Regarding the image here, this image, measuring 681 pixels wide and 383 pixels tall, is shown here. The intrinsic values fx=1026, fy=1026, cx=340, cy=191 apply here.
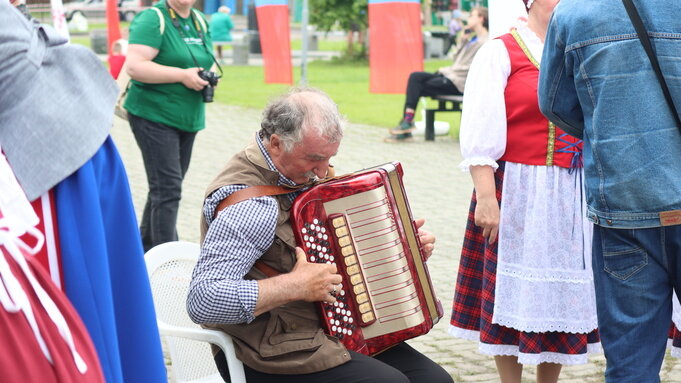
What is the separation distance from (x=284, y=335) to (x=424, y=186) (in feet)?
23.0

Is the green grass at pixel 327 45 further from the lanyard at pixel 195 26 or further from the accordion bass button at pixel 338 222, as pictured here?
the accordion bass button at pixel 338 222

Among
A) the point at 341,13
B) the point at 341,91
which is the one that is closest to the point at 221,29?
the point at 341,13

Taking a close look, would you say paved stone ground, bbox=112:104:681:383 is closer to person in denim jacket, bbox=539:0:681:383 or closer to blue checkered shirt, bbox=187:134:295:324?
person in denim jacket, bbox=539:0:681:383

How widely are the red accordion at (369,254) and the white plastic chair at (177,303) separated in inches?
24.2

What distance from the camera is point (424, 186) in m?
9.89

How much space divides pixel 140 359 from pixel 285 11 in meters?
15.6

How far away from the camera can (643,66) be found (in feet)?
8.91

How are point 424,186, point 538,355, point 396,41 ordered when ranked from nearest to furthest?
point 538,355 → point 424,186 → point 396,41

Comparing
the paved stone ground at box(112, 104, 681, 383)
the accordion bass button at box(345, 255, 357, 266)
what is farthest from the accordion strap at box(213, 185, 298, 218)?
the paved stone ground at box(112, 104, 681, 383)

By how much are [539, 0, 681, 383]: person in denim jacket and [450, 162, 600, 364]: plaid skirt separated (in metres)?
0.92

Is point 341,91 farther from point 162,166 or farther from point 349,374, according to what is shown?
point 349,374

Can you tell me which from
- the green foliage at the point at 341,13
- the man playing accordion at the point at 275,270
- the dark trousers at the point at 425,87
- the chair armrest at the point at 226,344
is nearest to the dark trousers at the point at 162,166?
the man playing accordion at the point at 275,270

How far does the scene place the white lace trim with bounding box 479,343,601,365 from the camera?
3.84 meters

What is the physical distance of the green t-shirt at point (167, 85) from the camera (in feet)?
18.5
